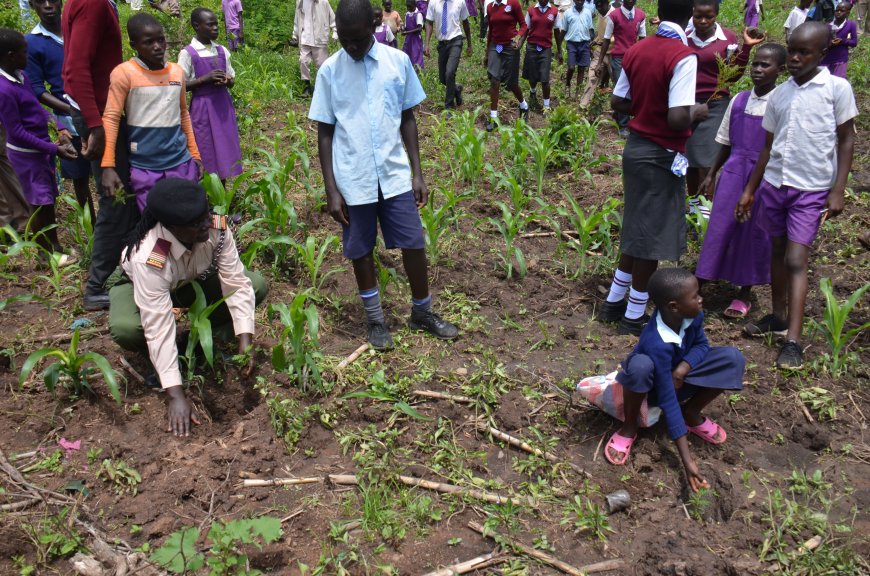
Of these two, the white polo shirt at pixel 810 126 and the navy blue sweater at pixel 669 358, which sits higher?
the white polo shirt at pixel 810 126

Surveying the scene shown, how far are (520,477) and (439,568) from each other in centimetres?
61

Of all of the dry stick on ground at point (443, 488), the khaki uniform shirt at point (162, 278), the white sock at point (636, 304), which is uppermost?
the khaki uniform shirt at point (162, 278)

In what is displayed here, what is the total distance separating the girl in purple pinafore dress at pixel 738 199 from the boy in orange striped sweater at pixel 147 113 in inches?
125

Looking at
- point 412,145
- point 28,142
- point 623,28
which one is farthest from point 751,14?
point 28,142

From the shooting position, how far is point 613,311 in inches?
159

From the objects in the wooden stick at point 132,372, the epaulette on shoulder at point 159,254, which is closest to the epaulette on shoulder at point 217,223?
the epaulette on shoulder at point 159,254

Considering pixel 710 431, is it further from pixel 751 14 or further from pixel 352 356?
pixel 751 14

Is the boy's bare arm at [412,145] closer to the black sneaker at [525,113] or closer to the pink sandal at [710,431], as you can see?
the pink sandal at [710,431]

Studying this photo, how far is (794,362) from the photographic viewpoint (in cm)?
349

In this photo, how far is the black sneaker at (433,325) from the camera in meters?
3.78

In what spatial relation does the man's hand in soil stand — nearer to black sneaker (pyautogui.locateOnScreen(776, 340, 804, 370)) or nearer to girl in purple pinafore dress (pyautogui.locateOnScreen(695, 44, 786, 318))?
black sneaker (pyautogui.locateOnScreen(776, 340, 804, 370))

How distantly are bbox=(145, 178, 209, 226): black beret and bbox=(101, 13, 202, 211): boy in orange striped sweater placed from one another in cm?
88

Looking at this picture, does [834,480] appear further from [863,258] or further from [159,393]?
[159,393]

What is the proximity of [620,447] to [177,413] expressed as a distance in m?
1.94
